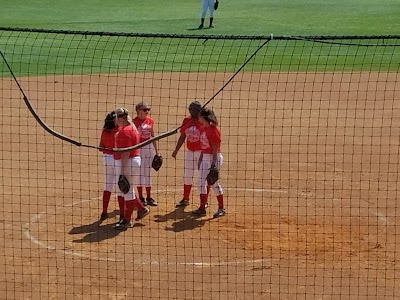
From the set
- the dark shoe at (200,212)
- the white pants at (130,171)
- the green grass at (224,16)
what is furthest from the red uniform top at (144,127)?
the green grass at (224,16)

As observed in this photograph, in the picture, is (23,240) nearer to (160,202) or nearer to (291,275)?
(160,202)

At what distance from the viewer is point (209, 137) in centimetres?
1248

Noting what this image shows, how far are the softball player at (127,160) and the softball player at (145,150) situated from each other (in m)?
0.56

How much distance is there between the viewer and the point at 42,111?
18.6 m

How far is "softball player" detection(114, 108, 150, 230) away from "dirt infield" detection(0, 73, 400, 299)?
0.89 ft

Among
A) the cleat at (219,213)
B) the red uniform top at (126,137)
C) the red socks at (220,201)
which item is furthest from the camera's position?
the cleat at (219,213)

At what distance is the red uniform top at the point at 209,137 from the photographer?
12.4 meters

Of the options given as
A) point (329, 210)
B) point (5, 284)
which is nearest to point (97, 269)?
point (5, 284)

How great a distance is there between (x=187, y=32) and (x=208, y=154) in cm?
1662

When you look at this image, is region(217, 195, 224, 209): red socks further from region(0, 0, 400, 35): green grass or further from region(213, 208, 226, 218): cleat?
region(0, 0, 400, 35): green grass

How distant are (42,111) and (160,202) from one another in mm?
5981

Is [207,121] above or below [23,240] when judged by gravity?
above

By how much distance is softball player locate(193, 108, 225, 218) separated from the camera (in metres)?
12.4

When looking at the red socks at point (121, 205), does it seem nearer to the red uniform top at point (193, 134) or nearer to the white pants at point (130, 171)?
the white pants at point (130, 171)
